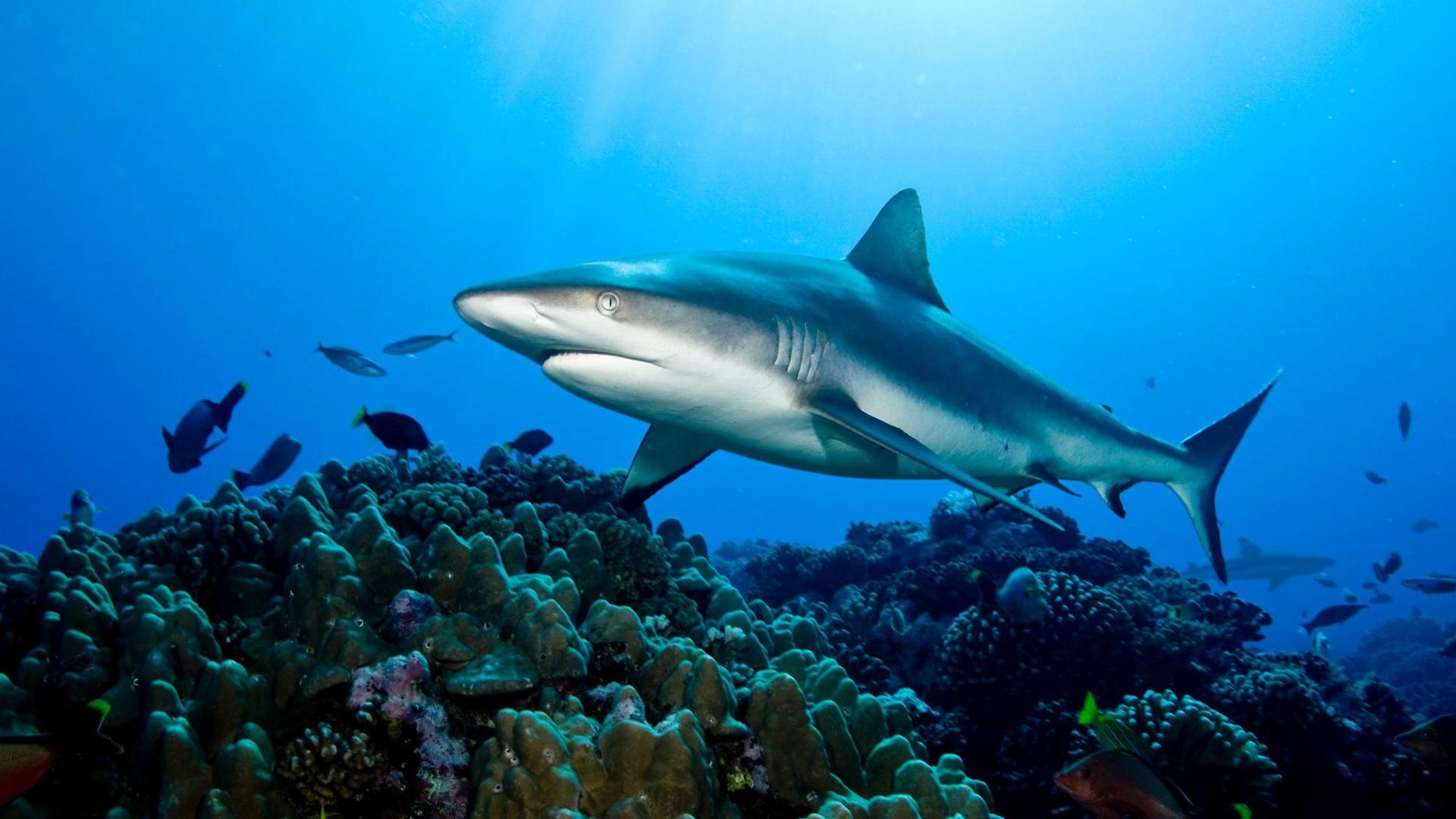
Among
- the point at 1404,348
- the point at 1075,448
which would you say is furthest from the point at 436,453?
the point at 1404,348

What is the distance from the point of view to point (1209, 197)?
132500 mm

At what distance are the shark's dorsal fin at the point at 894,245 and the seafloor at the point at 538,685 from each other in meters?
2.97

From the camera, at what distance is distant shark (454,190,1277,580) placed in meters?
3.52

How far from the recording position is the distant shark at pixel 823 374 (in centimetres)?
352

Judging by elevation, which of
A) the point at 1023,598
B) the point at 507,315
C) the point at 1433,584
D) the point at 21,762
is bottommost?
the point at 21,762

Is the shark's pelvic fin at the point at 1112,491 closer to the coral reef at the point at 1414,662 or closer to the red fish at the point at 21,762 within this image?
the red fish at the point at 21,762

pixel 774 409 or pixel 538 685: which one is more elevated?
pixel 774 409

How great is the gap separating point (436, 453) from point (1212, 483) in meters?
8.43

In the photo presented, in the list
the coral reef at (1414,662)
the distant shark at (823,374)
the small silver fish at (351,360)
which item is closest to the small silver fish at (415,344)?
the small silver fish at (351,360)

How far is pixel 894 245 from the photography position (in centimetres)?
595

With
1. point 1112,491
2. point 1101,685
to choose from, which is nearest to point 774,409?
point 1112,491

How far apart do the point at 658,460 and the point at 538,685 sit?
98.8 inches

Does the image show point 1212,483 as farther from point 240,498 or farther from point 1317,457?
point 1317,457

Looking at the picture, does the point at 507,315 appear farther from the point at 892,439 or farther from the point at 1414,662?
the point at 1414,662
